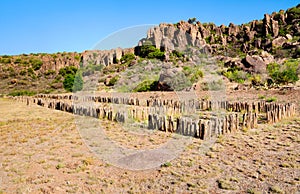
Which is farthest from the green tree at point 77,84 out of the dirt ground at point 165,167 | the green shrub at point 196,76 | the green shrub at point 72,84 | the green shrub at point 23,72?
the dirt ground at point 165,167

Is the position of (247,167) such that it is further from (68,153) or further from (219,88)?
(219,88)

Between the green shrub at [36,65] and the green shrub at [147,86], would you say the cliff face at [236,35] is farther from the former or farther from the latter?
the green shrub at [36,65]

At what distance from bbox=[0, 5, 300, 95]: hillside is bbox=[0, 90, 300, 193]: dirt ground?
14756 millimetres

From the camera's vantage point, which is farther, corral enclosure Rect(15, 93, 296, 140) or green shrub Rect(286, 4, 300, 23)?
green shrub Rect(286, 4, 300, 23)

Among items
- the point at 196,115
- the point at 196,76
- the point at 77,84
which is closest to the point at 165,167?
the point at 196,115

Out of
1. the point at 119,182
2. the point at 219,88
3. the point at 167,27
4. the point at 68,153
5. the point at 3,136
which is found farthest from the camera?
the point at 167,27

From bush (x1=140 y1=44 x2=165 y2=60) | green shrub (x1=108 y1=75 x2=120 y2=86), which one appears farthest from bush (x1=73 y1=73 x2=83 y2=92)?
bush (x1=140 y1=44 x2=165 y2=60)

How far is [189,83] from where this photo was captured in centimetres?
2467

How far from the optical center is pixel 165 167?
21.0 feet

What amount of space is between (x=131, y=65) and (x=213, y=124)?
35.3 meters

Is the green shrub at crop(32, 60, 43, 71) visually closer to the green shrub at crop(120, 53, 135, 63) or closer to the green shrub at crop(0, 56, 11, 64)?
the green shrub at crop(0, 56, 11, 64)

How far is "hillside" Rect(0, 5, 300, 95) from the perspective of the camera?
26000 mm

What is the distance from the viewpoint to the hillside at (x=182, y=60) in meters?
26.0

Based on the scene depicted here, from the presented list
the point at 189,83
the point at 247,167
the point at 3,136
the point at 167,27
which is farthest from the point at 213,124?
the point at 167,27
